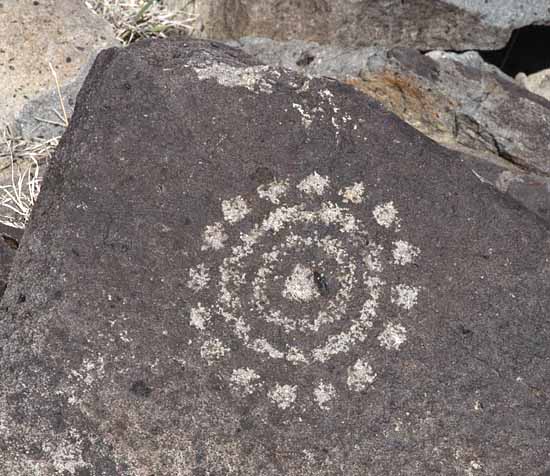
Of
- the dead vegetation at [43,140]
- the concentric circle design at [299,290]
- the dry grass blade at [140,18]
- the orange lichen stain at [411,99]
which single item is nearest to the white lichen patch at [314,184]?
the concentric circle design at [299,290]

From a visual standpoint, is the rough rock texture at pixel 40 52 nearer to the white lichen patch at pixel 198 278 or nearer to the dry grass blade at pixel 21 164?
the dry grass blade at pixel 21 164

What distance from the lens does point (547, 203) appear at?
2018 millimetres

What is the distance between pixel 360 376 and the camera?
139 cm

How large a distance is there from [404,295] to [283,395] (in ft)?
0.83

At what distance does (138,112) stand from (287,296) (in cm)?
39

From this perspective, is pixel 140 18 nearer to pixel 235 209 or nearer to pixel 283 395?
pixel 235 209

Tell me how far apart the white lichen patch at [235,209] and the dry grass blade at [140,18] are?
57.7 inches

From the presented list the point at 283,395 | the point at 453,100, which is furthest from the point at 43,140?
the point at 283,395

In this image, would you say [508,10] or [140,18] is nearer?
A: [508,10]

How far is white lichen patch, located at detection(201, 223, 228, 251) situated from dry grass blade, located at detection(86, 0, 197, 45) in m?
1.49

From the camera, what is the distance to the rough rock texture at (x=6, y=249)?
1646mm

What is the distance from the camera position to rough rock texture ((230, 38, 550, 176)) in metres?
2.27

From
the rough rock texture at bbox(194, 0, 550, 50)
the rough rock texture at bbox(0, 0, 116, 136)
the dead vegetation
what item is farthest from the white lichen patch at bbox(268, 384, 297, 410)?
the rough rock texture at bbox(194, 0, 550, 50)

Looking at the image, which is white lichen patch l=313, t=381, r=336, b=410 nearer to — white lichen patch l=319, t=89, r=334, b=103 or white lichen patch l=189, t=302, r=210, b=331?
white lichen patch l=189, t=302, r=210, b=331
